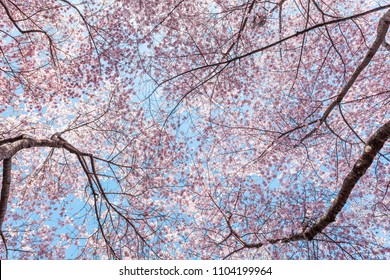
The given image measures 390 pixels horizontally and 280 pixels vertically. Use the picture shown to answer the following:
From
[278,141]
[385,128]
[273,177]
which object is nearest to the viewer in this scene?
[385,128]

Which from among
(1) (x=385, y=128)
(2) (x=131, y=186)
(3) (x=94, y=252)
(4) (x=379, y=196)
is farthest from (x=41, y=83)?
(4) (x=379, y=196)

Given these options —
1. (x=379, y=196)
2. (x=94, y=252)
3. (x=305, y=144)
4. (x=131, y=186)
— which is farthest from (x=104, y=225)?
(x=379, y=196)

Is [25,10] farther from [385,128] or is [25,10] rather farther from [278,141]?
[385,128]

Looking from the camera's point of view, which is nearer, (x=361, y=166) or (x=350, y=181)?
(x=361, y=166)

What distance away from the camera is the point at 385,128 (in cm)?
446

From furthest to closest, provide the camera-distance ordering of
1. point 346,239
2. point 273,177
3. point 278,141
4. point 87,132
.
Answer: point 87,132
point 273,177
point 278,141
point 346,239

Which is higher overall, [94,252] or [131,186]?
[131,186]

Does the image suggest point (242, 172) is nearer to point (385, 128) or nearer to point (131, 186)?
point (131, 186)

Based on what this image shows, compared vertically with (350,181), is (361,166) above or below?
above

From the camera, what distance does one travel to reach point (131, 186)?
23.0 feet

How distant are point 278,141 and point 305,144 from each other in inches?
26.4

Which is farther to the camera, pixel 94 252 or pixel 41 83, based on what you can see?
pixel 41 83

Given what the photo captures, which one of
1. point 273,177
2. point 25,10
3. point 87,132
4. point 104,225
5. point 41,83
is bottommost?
point 104,225

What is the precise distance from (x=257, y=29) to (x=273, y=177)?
145 inches
